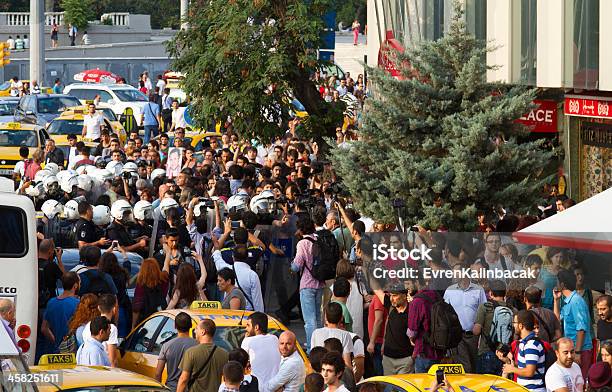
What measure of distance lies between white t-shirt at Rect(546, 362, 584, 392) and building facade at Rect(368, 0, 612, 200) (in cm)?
830

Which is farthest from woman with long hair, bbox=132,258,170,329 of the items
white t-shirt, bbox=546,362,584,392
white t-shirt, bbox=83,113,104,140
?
white t-shirt, bbox=83,113,104,140

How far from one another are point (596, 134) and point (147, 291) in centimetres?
981

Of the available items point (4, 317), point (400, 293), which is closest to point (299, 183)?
point (400, 293)

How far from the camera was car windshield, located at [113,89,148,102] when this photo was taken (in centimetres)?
5136

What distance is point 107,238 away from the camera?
1861 cm

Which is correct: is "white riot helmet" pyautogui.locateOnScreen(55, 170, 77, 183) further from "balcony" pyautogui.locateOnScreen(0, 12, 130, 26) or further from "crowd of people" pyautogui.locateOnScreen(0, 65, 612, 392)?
"balcony" pyautogui.locateOnScreen(0, 12, 130, 26)

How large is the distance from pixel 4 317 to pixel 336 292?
11.1ft

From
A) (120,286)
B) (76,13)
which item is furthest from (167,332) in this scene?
(76,13)

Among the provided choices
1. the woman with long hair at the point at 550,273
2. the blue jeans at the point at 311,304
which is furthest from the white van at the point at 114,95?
the woman with long hair at the point at 550,273

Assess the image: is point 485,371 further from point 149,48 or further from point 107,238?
point 149,48

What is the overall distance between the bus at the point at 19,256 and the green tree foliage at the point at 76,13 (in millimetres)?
71411

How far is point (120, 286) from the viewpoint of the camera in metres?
16.3

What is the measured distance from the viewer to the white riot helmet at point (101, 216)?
18859 mm

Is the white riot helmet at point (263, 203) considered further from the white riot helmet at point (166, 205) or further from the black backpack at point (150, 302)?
the black backpack at point (150, 302)
